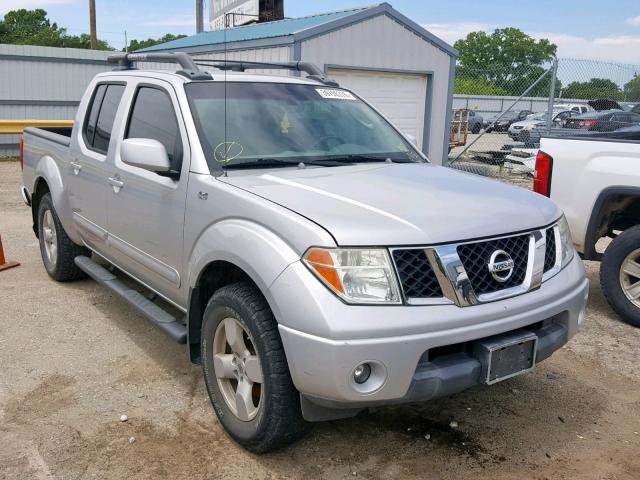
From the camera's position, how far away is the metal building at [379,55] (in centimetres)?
1200

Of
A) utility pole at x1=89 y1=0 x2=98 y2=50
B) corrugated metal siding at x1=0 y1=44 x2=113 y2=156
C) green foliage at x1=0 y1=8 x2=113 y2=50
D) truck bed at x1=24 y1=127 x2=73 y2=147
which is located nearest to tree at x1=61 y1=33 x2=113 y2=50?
green foliage at x1=0 y1=8 x2=113 y2=50

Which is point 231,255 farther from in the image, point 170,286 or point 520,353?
point 520,353

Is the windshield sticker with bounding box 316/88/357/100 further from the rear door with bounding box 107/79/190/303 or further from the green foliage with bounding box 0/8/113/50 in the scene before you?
the green foliage with bounding box 0/8/113/50

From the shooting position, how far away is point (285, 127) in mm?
4020

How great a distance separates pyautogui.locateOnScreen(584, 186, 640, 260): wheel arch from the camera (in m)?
5.09

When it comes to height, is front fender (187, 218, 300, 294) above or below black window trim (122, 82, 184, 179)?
below

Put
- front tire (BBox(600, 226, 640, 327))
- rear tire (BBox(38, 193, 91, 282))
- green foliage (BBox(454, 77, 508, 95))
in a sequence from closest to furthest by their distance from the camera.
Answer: front tire (BBox(600, 226, 640, 327)) → rear tire (BBox(38, 193, 91, 282)) → green foliage (BBox(454, 77, 508, 95))

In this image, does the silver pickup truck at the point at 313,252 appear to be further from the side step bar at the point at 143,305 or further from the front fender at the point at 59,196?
the front fender at the point at 59,196

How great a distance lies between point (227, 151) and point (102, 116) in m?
1.71

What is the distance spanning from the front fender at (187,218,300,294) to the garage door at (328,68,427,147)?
9664 mm

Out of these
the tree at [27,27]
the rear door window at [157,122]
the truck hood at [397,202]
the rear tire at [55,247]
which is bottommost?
the rear tire at [55,247]

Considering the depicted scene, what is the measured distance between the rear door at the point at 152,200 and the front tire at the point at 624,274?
11.4ft

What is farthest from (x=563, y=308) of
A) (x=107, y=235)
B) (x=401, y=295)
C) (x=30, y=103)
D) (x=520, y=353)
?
(x=30, y=103)

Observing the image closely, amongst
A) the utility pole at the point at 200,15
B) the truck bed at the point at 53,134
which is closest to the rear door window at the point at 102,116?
the truck bed at the point at 53,134
